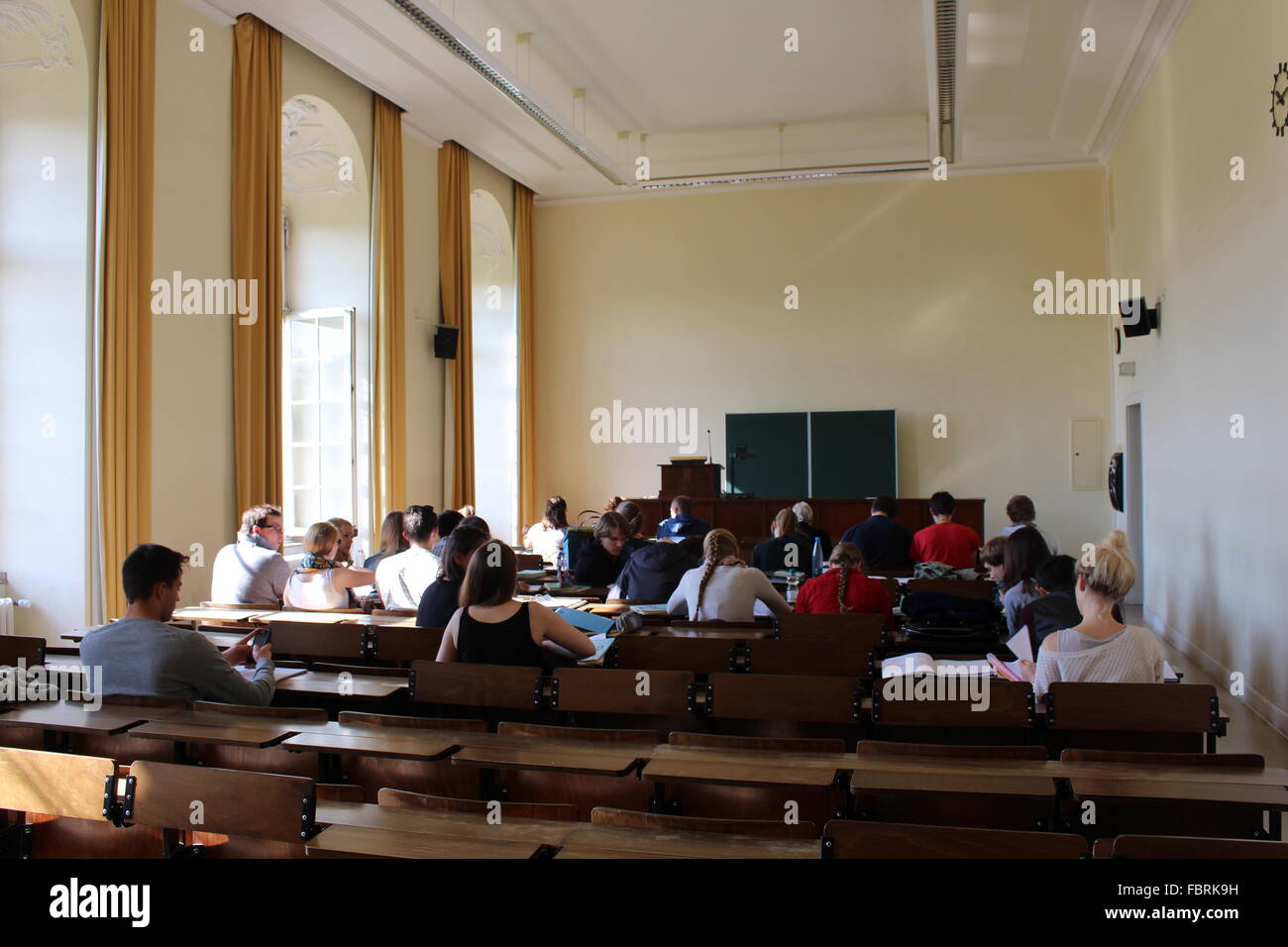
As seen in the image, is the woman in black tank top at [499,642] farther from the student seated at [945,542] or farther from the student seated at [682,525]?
the student seated at [945,542]

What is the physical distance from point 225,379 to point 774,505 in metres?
5.51

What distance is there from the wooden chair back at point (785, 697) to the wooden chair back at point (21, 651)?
2.66m

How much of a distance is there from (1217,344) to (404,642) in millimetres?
5540

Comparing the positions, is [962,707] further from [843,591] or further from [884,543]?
[884,543]

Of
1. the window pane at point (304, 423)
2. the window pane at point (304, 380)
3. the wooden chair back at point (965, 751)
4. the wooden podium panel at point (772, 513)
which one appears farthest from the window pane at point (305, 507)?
the wooden chair back at point (965, 751)

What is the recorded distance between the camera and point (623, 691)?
3219 millimetres

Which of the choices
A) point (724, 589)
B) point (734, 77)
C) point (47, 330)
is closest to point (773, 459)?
point (734, 77)

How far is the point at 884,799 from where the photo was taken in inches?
92.4

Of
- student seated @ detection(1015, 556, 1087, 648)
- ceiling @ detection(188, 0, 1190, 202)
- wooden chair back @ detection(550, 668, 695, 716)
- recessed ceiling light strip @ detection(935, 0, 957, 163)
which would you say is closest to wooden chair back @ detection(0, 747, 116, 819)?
wooden chair back @ detection(550, 668, 695, 716)

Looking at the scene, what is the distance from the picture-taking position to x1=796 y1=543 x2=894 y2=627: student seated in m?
4.80

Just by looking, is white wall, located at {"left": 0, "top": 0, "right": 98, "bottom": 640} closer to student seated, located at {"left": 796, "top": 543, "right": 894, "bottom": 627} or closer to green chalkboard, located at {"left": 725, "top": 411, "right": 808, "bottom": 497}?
student seated, located at {"left": 796, "top": 543, "right": 894, "bottom": 627}

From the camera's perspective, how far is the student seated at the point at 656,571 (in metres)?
5.37
